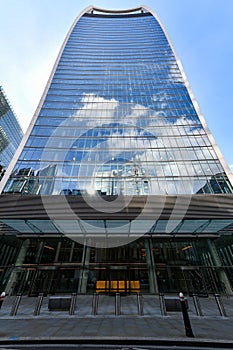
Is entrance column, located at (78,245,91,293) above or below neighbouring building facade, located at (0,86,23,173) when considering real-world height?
below

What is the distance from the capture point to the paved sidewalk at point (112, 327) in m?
5.55

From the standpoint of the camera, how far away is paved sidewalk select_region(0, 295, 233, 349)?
18.2ft

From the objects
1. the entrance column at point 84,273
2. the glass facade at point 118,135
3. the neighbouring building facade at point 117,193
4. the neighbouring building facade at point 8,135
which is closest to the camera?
the neighbouring building facade at point 117,193

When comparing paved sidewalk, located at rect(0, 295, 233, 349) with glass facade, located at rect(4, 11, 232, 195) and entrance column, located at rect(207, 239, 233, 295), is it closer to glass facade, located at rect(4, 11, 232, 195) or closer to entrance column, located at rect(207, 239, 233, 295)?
entrance column, located at rect(207, 239, 233, 295)

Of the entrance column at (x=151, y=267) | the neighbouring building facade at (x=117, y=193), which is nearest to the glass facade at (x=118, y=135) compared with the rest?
the neighbouring building facade at (x=117, y=193)

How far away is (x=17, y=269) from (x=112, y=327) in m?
13.7

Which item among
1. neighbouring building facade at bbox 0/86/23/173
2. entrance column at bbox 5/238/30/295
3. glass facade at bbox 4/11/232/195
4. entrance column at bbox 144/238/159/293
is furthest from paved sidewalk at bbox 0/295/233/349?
neighbouring building facade at bbox 0/86/23/173

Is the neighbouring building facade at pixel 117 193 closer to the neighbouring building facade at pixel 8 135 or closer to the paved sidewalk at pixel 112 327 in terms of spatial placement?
the paved sidewalk at pixel 112 327

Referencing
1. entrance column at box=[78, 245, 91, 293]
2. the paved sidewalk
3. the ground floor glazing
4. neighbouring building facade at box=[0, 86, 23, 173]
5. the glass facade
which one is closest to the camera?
the paved sidewalk

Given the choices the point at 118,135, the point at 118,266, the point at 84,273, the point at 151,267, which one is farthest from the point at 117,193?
the point at 118,135

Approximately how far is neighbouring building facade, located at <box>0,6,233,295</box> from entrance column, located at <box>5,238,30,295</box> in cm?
9

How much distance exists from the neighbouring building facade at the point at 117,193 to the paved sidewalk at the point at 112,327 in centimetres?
529

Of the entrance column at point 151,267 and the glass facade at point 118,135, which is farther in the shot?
the glass facade at point 118,135

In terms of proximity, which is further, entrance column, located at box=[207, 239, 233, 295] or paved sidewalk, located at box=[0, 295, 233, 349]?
entrance column, located at box=[207, 239, 233, 295]
